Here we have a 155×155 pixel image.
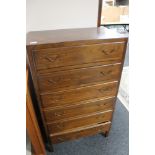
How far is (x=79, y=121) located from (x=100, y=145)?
1.44ft

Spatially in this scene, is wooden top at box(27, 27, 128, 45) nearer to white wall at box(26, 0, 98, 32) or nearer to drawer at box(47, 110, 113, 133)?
white wall at box(26, 0, 98, 32)

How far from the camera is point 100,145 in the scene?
1.70 m

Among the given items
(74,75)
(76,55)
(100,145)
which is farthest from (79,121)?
(76,55)

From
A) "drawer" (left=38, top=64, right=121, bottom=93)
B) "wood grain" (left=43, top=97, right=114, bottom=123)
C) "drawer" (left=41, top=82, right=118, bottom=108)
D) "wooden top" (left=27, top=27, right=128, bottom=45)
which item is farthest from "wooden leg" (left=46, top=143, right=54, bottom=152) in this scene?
"wooden top" (left=27, top=27, right=128, bottom=45)

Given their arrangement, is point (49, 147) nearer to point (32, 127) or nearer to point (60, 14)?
point (32, 127)

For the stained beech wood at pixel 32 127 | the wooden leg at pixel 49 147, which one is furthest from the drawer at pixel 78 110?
the wooden leg at pixel 49 147

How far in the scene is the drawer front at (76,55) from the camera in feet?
3.43

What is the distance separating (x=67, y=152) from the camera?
1.63 m

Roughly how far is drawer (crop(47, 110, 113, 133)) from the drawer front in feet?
1.95

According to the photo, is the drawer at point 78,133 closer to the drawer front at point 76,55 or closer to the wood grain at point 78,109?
the wood grain at point 78,109

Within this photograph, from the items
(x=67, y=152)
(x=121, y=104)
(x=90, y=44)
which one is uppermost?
(x=90, y=44)
